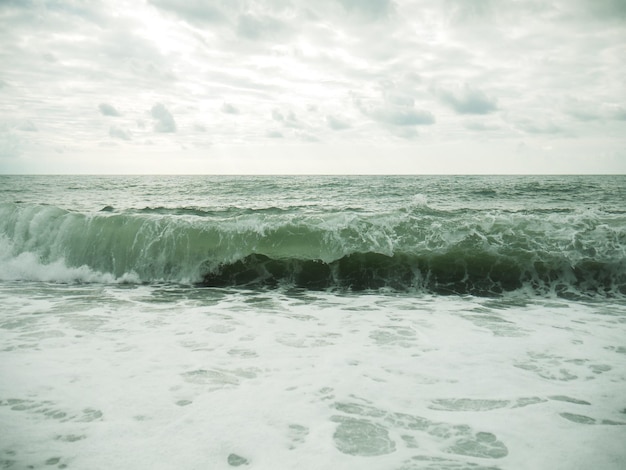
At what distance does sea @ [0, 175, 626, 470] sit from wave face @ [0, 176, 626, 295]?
4 centimetres

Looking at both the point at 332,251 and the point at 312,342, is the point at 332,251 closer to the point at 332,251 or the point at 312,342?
the point at 332,251

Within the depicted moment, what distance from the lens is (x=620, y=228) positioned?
905 cm

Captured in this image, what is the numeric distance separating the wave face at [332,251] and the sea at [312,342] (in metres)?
0.04

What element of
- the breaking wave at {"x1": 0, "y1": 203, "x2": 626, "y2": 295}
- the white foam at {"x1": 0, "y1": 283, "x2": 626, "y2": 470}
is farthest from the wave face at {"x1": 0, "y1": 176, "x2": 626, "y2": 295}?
the white foam at {"x1": 0, "y1": 283, "x2": 626, "y2": 470}

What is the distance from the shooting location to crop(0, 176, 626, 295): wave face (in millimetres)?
8195

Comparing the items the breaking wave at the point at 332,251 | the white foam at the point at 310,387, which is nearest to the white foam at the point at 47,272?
the breaking wave at the point at 332,251

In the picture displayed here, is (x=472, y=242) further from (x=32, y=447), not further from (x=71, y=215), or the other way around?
(x=71, y=215)

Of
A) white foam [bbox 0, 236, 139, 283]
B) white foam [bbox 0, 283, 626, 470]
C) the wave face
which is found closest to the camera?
white foam [bbox 0, 283, 626, 470]

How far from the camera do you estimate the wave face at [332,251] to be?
820 cm

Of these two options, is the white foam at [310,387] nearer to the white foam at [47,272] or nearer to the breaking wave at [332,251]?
the breaking wave at [332,251]

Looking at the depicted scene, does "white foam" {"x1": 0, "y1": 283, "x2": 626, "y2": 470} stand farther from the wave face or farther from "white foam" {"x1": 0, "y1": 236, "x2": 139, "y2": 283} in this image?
"white foam" {"x1": 0, "y1": 236, "x2": 139, "y2": 283}

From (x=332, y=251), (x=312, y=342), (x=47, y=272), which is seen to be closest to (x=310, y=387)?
(x=312, y=342)

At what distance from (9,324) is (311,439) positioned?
14.8ft

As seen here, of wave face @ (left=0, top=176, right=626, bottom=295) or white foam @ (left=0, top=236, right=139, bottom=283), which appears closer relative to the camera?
wave face @ (left=0, top=176, right=626, bottom=295)
